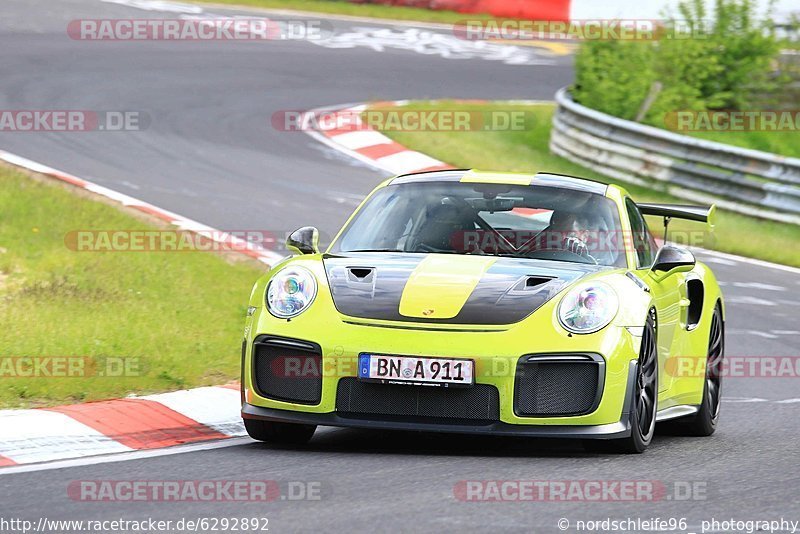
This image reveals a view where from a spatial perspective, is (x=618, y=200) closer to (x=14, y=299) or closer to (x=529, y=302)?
(x=529, y=302)

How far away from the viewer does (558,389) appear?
6.47 metres

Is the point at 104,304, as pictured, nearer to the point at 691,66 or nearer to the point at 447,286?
the point at 447,286

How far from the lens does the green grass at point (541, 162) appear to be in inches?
604

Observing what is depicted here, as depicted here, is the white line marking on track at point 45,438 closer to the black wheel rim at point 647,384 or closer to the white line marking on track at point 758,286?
the black wheel rim at point 647,384

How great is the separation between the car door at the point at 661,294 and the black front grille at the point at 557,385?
763mm

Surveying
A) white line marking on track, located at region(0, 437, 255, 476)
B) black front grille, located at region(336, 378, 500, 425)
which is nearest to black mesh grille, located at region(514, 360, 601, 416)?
black front grille, located at region(336, 378, 500, 425)

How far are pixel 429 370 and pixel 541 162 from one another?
1255 cm

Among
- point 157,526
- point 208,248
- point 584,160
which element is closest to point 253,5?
point 584,160

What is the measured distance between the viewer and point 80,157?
53.0ft

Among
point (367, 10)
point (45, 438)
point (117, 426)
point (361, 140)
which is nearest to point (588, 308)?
point (117, 426)

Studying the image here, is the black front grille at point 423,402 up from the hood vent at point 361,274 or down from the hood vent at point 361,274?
down

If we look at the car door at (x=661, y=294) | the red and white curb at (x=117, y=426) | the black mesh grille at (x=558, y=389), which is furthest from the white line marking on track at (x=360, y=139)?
the black mesh grille at (x=558, y=389)

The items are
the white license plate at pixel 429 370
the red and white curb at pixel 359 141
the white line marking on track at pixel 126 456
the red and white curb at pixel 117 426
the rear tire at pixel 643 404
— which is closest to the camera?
the white line marking on track at pixel 126 456

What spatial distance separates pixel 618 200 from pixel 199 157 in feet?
31.3
